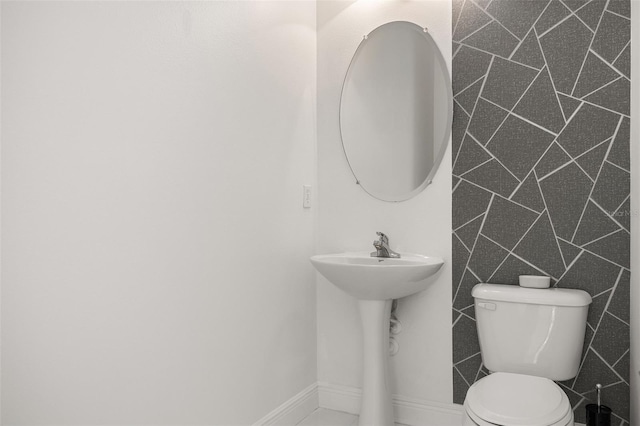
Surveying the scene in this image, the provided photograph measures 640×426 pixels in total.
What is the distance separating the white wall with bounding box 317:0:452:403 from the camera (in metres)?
2.36

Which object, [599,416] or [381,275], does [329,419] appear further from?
[599,416]

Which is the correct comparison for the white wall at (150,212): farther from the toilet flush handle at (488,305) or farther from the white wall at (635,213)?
the white wall at (635,213)

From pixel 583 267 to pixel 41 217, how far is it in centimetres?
197

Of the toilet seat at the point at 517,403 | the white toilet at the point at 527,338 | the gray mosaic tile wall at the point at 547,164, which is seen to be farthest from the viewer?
the gray mosaic tile wall at the point at 547,164

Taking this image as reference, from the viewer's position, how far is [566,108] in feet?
6.94

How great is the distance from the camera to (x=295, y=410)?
2408mm

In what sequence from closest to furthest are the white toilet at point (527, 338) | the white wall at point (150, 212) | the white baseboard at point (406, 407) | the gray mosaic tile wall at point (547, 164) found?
the white wall at point (150, 212) → the white toilet at point (527, 338) → the gray mosaic tile wall at point (547, 164) → the white baseboard at point (406, 407)

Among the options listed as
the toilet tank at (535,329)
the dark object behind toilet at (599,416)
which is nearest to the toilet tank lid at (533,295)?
the toilet tank at (535,329)

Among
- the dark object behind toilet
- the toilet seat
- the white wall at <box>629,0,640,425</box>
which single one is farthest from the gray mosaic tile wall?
the toilet seat

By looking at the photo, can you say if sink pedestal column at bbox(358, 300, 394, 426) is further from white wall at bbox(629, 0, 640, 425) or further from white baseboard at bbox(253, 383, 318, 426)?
white wall at bbox(629, 0, 640, 425)

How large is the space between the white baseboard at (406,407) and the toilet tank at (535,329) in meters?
0.43

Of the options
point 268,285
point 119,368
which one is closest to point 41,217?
point 119,368

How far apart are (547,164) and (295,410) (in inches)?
62.8

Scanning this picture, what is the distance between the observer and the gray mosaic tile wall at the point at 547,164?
2033mm
